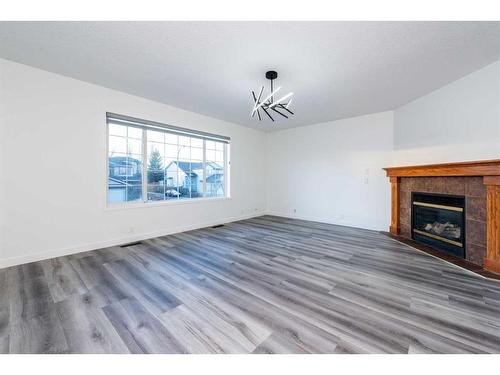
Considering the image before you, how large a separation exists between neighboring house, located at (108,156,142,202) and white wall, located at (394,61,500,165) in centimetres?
513

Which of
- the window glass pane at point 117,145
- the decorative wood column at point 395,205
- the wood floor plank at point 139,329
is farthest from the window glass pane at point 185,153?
the decorative wood column at point 395,205

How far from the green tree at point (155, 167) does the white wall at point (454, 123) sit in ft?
15.8

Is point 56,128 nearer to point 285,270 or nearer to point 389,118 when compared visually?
point 285,270

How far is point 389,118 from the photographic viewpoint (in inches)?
171

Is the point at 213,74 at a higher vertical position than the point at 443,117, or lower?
higher

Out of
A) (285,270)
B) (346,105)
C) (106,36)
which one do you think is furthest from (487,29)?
(106,36)

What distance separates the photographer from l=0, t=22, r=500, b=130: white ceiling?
6.46ft

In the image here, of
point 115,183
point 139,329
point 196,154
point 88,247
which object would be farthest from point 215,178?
point 139,329

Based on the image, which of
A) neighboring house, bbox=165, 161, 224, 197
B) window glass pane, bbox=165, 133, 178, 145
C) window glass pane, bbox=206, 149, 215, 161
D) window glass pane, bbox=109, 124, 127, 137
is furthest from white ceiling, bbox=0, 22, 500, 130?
window glass pane, bbox=206, 149, 215, 161

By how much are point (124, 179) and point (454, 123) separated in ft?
17.8

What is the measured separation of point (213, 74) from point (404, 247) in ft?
13.0

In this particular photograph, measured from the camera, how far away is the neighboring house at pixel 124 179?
140 inches

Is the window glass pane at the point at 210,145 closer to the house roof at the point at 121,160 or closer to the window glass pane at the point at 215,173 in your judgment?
the window glass pane at the point at 215,173

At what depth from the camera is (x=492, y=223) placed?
2.50m
